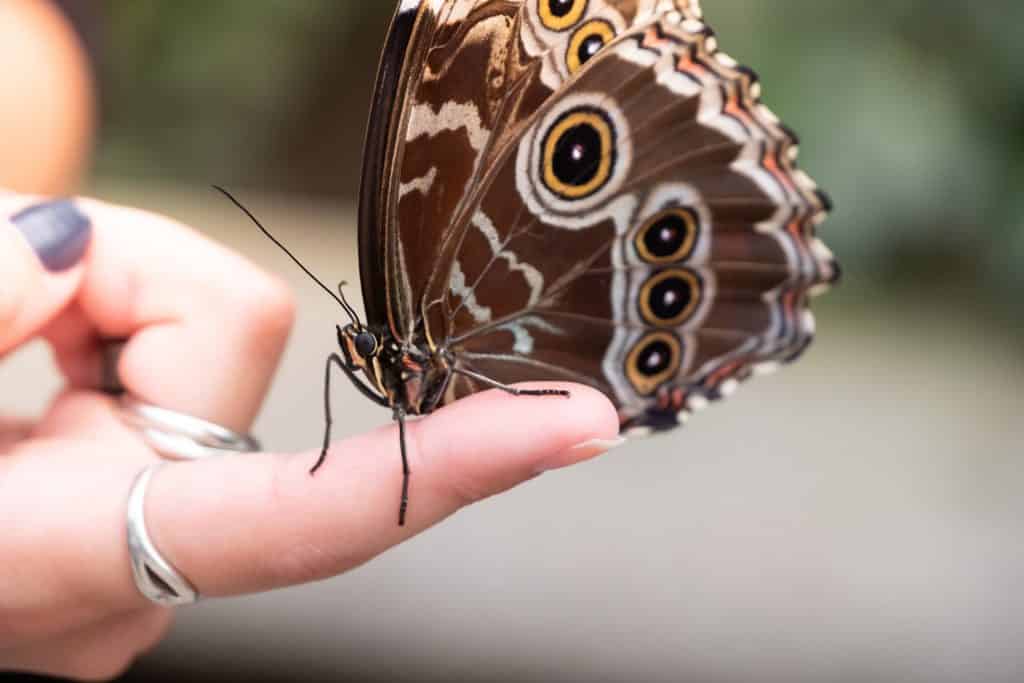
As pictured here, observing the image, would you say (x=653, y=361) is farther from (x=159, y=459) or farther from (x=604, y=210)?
(x=159, y=459)

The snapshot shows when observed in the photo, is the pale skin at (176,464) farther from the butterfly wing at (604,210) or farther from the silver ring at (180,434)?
the butterfly wing at (604,210)

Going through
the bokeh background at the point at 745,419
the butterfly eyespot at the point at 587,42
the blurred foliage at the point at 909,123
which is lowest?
the bokeh background at the point at 745,419

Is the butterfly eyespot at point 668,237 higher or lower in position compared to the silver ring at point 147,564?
higher

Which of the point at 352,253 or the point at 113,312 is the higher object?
the point at 113,312

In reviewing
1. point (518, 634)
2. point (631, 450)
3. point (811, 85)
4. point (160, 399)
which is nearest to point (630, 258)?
point (160, 399)

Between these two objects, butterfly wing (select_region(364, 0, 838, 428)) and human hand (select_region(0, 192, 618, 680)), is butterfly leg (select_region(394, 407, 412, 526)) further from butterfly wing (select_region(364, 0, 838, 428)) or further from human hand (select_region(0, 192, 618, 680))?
butterfly wing (select_region(364, 0, 838, 428))

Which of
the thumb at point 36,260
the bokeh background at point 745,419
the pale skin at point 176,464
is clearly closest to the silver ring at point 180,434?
the pale skin at point 176,464

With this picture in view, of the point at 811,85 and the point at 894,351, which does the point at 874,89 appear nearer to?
the point at 811,85

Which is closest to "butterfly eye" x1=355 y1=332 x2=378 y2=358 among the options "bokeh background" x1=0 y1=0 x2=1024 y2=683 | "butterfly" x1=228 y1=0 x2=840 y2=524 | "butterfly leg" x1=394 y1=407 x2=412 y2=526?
"butterfly" x1=228 y1=0 x2=840 y2=524
